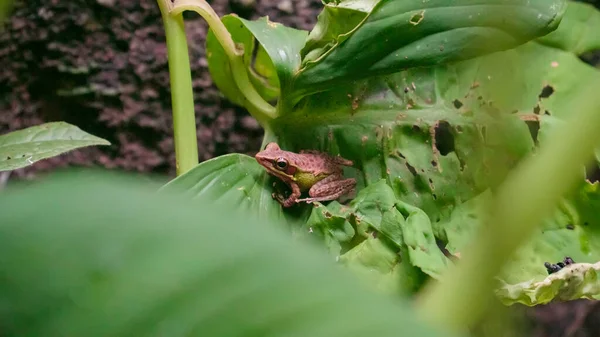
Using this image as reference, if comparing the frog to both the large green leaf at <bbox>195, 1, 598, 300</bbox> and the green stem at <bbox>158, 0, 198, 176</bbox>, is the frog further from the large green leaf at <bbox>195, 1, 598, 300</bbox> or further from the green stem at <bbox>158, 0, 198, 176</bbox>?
the green stem at <bbox>158, 0, 198, 176</bbox>

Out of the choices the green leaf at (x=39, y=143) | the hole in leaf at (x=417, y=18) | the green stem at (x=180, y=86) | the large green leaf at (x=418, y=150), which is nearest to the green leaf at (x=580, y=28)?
the large green leaf at (x=418, y=150)

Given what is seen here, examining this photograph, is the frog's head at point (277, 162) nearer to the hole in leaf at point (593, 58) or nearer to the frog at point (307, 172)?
the frog at point (307, 172)

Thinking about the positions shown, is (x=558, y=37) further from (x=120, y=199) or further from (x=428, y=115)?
(x=120, y=199)

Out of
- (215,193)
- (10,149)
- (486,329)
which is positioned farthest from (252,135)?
(486,329)

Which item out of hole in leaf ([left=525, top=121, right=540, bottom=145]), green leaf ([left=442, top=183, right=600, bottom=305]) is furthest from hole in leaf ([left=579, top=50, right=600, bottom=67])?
green leaf ([left=442, top=183, right=600, bottom=305])

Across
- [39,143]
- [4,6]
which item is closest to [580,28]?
[39,143]
